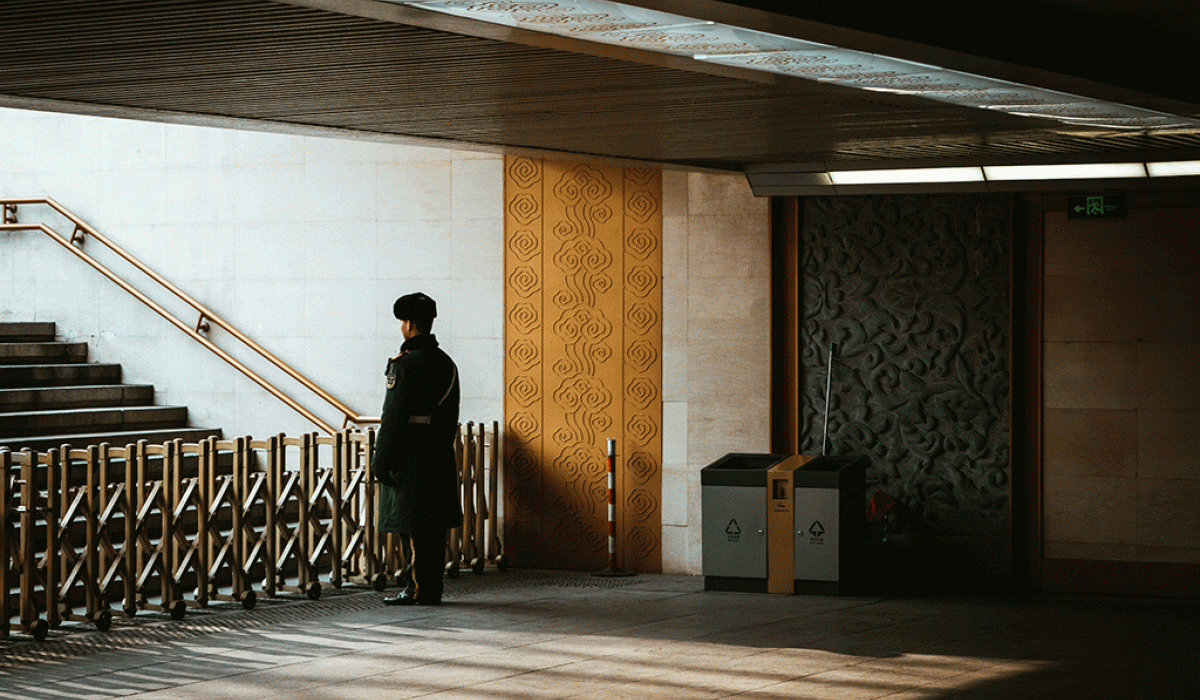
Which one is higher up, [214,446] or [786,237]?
[786,237]

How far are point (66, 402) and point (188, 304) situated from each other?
1462 millimetres

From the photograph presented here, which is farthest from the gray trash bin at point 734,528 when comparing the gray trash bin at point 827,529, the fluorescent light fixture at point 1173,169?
the fluorescent light fixture at point 1173,169

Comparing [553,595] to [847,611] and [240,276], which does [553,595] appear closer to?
[847,611]

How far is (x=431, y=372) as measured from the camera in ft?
29.7

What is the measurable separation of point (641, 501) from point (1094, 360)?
3.70 metres

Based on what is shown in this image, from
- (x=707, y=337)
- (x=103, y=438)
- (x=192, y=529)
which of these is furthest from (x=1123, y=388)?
(x=103, y=438)

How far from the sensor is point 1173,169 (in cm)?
927

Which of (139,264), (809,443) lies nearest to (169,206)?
(139,264)

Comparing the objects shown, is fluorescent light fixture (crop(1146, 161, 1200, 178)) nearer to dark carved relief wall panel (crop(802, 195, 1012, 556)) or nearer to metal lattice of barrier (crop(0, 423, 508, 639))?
dark carved relief wall panel (crop(802, 195, 1012, 556))

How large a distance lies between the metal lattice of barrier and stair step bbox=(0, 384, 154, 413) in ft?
3.99

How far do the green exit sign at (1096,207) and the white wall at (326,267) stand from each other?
2.32 m

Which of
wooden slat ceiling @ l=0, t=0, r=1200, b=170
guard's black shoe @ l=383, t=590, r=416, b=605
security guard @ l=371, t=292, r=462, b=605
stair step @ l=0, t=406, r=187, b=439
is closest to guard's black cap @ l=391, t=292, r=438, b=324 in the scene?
security guard @ l=371, t=292, r=462, b=605

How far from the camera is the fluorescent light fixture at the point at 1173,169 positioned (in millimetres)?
9203

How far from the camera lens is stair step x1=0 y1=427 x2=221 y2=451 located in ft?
35.0
